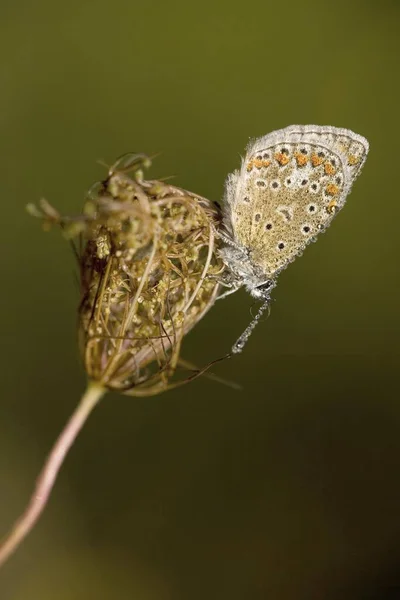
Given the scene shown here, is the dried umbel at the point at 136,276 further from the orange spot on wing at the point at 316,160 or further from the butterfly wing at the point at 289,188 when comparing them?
the orange spot on wing at the point at 316,160

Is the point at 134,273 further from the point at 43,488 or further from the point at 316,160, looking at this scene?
the point at 316,160

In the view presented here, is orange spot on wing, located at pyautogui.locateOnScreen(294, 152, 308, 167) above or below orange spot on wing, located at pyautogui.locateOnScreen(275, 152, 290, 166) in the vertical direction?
above

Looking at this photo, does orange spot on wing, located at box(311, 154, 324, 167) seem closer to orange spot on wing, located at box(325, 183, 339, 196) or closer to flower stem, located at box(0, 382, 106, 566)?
orange spot on wing, located at box(325, 183, 339, 196)

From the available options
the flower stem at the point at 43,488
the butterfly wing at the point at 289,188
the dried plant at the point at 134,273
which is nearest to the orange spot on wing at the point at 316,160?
the butterfly wing at the point at 289,188

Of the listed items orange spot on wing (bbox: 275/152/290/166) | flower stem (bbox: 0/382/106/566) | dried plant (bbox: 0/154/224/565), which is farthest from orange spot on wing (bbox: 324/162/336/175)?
flower stem (bbox: 0/382/106/566)

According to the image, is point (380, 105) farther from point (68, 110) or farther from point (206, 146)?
point (68, 110)

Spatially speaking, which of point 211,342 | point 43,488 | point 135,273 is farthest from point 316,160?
point 211,342
